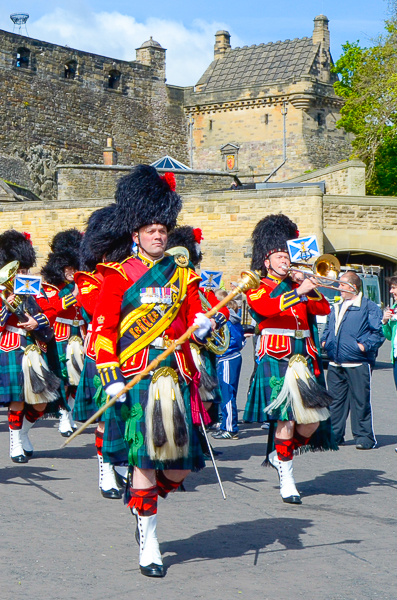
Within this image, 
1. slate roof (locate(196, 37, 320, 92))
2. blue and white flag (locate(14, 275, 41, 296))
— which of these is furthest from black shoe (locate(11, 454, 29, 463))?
slate roof (locate(196, 37, 320, 92))

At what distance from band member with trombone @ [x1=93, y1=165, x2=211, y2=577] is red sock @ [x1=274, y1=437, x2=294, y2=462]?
1692mm

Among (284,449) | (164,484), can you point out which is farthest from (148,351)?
(284,449)

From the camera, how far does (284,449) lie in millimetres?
6930

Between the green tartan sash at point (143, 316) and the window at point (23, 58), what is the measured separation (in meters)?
47.2

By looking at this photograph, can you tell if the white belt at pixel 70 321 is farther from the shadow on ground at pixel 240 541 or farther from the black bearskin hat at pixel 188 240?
the shadow on ground at pixel 240 541

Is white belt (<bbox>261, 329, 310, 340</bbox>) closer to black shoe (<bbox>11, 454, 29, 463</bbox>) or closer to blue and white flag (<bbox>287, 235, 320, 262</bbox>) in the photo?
blue and white flag (<bbox>287, 235, 320, 262</bbox>)

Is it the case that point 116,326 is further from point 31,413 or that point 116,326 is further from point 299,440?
point 31,413

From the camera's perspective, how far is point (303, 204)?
97.5 ft

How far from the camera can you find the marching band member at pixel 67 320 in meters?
9.96

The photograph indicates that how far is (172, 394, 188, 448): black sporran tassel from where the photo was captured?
5.10m

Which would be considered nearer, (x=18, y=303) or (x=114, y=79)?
(x=18, y=303)

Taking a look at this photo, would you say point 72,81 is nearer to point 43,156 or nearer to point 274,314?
point 43,156

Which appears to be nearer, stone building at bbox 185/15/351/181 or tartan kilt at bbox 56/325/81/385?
tartan kilt at bbox 56/325/81/385

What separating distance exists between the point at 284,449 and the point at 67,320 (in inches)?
153
